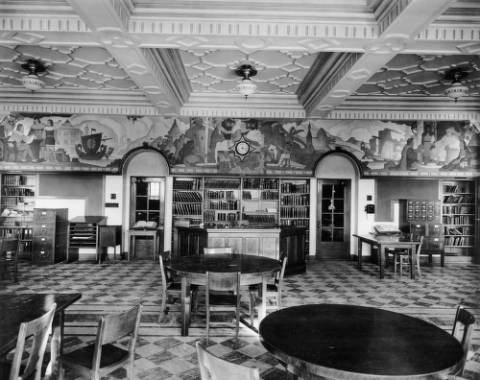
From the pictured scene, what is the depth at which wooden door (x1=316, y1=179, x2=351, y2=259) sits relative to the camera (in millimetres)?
10789

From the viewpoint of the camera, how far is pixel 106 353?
3.12 m

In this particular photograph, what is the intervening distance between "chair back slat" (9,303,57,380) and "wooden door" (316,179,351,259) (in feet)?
29.1

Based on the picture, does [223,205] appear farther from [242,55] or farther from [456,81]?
[456,81]

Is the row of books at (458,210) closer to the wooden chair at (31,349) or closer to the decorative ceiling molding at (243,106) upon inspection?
the decorative ceiling molding at (243,106)

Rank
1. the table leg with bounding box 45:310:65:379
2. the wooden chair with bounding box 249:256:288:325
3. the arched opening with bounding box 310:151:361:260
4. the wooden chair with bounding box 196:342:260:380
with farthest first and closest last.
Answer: the arched opening with bounding box 310:151:361:260
the wooden chair with bounding box 249:256:288:325
the table leg with bounding box 45:310:65:379
the wooden chair with bounding box 196:342:260:380

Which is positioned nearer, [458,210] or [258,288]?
[258,288]

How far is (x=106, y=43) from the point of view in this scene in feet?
16.9

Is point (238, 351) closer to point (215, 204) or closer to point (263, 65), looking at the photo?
point (263, 65)

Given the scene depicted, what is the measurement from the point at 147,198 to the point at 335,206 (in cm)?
540

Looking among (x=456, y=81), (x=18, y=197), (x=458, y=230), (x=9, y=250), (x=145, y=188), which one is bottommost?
(x=9, y=250)

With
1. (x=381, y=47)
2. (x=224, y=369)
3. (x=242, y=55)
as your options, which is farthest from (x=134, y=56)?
(x=224, y=369)

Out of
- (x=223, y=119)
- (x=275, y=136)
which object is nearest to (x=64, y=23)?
(x=223, y=119)

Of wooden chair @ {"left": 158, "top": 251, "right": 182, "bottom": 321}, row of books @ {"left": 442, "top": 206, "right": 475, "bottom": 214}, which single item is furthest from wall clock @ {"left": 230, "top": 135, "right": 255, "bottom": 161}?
row of books @ {"left": 442, "top": 206, "right": 475, "bottom": 214}

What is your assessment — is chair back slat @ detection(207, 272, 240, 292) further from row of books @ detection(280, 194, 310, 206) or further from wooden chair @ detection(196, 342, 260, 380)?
row of books @ detection(280, 194, 310, 206)
